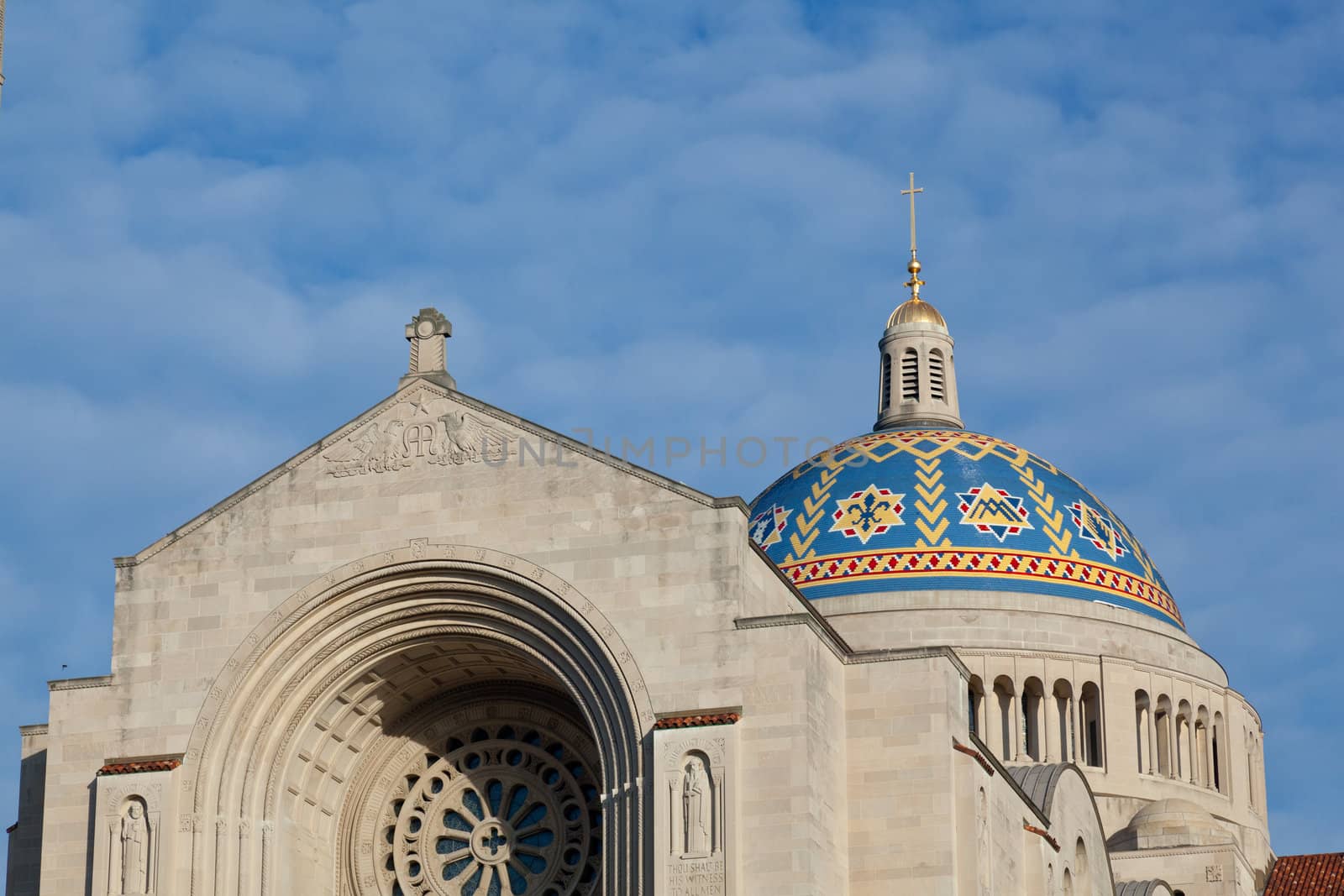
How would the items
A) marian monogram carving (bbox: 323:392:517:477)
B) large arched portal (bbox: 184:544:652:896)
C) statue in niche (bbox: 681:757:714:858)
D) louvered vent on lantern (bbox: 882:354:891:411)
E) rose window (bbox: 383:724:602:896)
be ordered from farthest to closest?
louvered vent on lantern (bbox: 882:354:891:411), rose window (bbox: 383:724:602:896), marian monogram carving (bbox: 323:392:517:477), large arched portal (bbox: 184:544:652:896), statue in niche (bbox: 681:757:714:858)

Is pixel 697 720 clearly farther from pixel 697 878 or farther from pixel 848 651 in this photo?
pixel 848 651

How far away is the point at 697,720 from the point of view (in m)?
36.8

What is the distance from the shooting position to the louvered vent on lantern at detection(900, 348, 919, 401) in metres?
59.3

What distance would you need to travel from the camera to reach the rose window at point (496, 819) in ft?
134

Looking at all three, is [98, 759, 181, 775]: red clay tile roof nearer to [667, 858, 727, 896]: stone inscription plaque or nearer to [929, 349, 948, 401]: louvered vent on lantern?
[667, 858, 727, 896]: stone inscription plaque

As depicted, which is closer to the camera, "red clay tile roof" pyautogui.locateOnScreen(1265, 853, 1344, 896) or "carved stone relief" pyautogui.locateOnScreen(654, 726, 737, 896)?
"carved stone relief" pyautogui.locateOnScreen(654, 726, 737, 896)

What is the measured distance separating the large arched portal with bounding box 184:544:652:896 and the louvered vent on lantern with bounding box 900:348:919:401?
19.7m

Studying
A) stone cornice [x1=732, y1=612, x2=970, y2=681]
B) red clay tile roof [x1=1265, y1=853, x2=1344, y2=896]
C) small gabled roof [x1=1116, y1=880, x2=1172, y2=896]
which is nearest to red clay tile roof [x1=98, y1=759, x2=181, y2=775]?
stone cornice [x1=732, y1=612, x2=970, y2=681]

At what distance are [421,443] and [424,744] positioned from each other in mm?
4687

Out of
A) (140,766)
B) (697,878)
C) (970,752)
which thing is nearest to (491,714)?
(140,766)

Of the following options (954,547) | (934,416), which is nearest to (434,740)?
(954,547)

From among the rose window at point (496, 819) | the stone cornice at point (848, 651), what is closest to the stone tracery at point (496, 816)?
the rose window at point (496, 819)

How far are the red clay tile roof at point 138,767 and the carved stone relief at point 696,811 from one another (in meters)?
6.67

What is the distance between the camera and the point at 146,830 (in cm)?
3847
